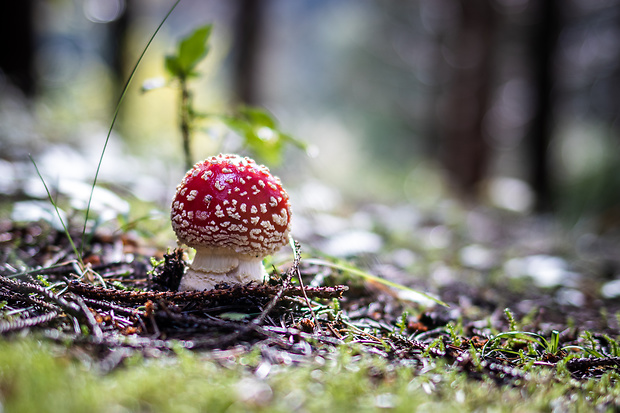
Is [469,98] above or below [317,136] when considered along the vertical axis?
below

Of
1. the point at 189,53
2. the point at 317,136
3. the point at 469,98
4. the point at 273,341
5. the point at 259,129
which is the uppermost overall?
the point at 317,136

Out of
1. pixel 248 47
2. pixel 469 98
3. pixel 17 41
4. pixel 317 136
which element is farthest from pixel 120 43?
pixel 317 136

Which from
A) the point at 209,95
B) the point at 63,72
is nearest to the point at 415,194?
the point at 209,95

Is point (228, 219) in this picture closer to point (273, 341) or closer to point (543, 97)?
point (273, 341)

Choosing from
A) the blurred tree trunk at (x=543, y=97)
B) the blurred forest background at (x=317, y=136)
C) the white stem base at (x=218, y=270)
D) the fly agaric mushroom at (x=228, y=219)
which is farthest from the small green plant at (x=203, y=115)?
the blurred tree trunk at (x=543, y=97)

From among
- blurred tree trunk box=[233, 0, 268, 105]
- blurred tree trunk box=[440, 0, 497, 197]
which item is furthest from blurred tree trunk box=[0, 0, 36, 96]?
blurred tree trunk box=[440, 0, 497, 197]

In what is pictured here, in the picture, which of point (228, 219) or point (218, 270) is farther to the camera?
point (218, 270)

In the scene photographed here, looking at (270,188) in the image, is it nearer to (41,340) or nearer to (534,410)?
(41,340)

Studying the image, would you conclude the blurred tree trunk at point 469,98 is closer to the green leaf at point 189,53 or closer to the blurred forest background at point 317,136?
the blurred forest background at point 317,136
